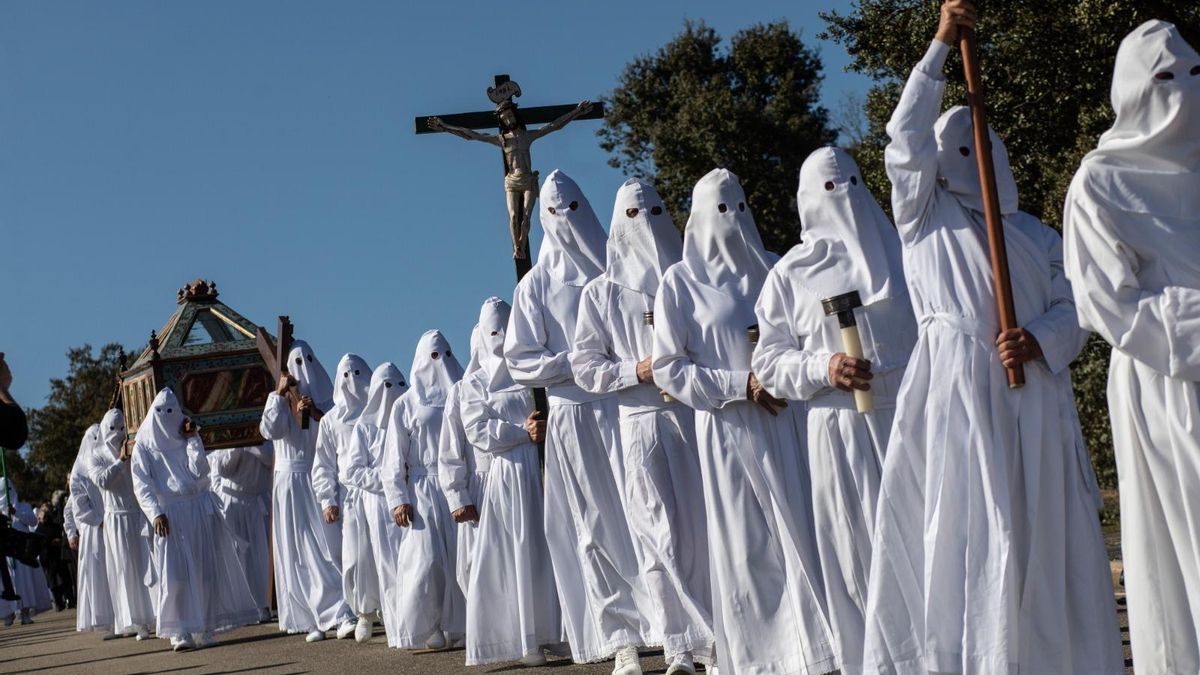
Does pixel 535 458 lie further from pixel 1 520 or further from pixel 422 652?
pixel 1 520

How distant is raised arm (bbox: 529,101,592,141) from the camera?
13734 mm

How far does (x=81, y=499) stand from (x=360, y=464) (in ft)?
29.2

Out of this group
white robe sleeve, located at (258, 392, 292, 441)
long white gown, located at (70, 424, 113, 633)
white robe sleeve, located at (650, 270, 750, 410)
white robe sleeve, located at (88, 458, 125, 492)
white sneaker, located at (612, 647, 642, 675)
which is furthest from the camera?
long white gown, located at (70, 424, 113, 633)

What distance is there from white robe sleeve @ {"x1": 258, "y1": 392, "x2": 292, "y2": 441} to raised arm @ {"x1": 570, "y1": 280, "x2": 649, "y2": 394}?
8.39m

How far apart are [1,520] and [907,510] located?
178 inches

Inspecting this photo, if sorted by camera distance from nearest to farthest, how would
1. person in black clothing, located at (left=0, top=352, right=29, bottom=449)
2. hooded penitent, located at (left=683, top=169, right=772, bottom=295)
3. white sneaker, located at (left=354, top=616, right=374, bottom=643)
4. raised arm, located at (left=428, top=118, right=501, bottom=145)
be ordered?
person in black clothing, located at (left=0, top=352, right=29, bottom=449) → hooded penitent, located at (left=683, top=169, right=772, bottom=295) → raised arm, located at (left=428, top=118, right=501, bottom=145) → white sneaker, located at (left=354, top=616, right=374, bottom=643)

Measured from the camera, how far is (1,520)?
910 centimetres

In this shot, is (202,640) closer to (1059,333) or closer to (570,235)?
(570,235)

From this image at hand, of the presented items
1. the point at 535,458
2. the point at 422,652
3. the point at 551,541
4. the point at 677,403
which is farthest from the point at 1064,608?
the point at 422,652

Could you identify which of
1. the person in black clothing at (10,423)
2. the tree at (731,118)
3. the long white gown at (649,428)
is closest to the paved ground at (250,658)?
the long white gown at (649,428)

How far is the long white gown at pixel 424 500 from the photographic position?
557 inches

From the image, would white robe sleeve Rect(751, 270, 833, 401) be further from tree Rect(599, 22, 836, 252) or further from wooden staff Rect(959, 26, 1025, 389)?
tree Rect(599, 22, 836, 252)

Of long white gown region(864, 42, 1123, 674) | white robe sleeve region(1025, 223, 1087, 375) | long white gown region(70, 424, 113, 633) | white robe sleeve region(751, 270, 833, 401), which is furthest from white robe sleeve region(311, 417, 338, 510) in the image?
white robe sleeve region(1025, 223, 1087, 375)

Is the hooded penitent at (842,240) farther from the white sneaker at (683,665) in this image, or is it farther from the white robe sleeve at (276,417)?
the white robe sleeve at (276,417)
